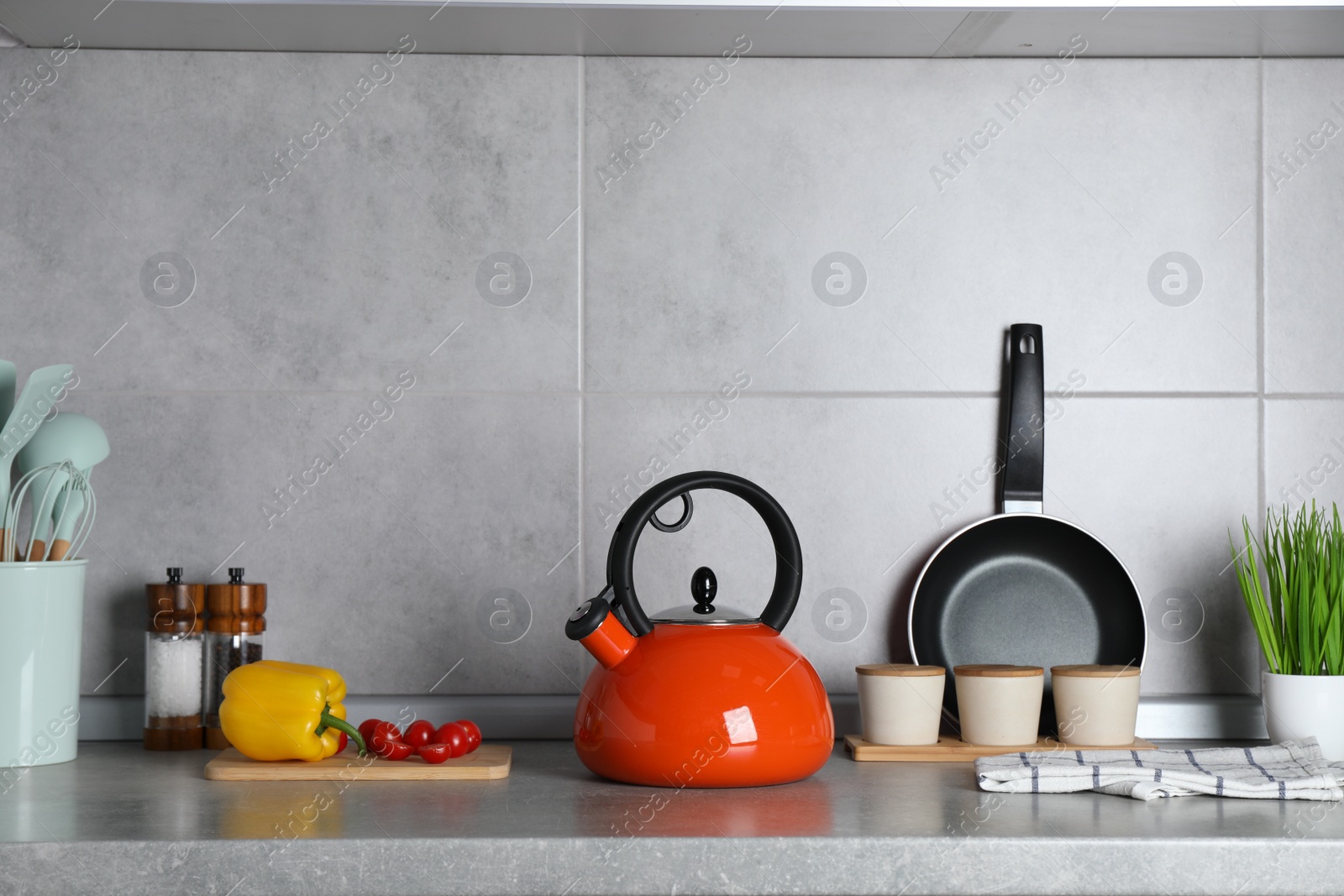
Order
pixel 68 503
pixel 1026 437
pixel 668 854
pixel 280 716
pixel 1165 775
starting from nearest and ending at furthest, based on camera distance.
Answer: pixel 668 854, pixel 1165 775, pixel 280 716, pixel 68 503, pixel 1026 437

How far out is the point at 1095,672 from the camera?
43.6 inches

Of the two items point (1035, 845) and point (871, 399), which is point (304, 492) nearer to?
point (871, 399)

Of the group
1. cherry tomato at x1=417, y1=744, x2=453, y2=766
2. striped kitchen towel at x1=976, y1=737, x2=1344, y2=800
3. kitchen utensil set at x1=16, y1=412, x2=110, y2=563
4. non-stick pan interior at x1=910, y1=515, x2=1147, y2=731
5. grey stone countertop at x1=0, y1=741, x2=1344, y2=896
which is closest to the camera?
grey stone countertop at x1=0, y1=741, x2=1344, y2=896

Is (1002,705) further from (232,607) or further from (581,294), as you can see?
(232,607)

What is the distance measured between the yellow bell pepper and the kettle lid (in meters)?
0.33

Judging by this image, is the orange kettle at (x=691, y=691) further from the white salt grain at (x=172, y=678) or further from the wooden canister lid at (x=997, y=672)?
the white salt grain at (x=172, y=678)

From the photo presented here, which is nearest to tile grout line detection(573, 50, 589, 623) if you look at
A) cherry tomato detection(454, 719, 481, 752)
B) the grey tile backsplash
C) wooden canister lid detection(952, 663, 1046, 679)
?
the grey tile backsplash

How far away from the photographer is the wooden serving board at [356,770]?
1.00 meters

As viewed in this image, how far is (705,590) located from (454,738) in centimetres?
28

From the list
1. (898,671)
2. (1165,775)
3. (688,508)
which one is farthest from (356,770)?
(1165,775)

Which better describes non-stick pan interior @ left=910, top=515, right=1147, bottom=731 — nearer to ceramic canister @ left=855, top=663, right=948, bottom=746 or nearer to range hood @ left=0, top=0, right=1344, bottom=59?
ceramic canister @ left=855, top=663, right=948, bottom=746

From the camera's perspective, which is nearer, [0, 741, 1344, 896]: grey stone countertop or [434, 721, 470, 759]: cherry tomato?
[0, 741, 1344, 896]: grey stone countertop

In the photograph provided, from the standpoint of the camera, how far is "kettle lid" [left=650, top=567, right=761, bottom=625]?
100 centimetres

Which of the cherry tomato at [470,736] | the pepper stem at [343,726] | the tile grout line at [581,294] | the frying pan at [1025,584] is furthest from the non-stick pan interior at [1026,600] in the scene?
the pepper stem at [343,726]
